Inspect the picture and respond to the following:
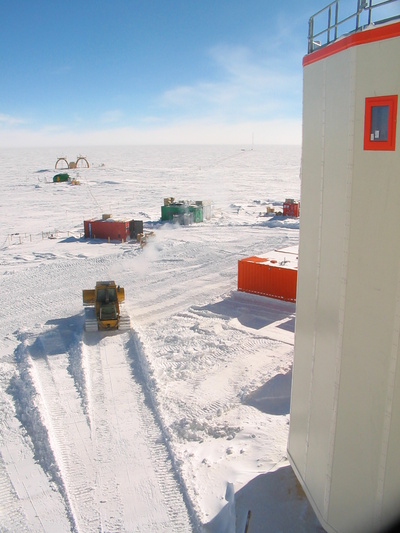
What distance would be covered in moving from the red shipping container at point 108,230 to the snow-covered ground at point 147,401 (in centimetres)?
422

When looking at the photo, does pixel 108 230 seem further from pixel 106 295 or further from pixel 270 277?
pixel 270 277

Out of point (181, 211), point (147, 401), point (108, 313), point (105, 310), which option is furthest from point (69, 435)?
point (181, 211)

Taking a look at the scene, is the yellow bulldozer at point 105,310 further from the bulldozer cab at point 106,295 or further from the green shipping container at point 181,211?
the green shipping container at point 181,211

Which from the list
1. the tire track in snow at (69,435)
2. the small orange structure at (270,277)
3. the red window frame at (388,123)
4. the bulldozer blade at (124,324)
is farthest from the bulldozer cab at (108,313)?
the red window frame at (388,123)

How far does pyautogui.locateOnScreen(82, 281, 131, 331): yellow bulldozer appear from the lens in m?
17.0

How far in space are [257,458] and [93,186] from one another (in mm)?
61397

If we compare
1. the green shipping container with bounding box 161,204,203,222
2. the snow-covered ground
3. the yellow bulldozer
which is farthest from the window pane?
the green shipping container with bounding box 161,204,203,222

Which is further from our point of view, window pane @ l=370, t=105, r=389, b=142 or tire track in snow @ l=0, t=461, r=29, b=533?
tire track in snow @ l=0, t=461, r=29, b=533

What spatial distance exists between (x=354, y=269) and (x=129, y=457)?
7.35 metres

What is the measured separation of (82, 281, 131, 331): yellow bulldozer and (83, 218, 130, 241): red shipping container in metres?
13.5

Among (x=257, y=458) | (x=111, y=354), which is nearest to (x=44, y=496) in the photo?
(x=257, y=458)

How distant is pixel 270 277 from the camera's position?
2012 cm

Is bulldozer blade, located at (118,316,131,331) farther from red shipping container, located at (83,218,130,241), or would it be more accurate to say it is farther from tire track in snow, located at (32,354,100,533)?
red shipping container, located at (83,218,130,241)

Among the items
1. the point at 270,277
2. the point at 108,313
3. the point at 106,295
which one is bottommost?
the point at 108,313
